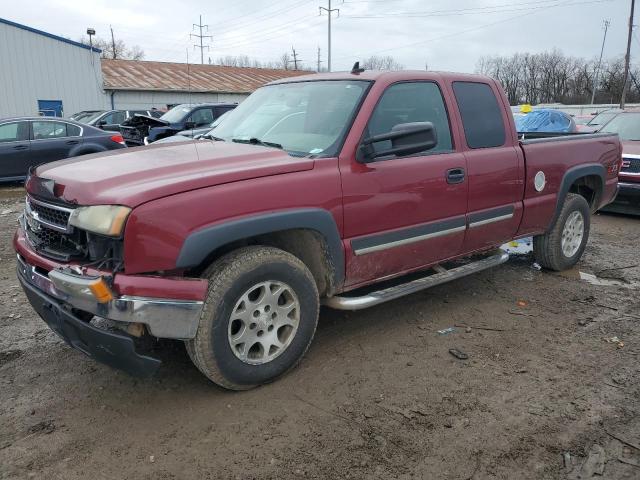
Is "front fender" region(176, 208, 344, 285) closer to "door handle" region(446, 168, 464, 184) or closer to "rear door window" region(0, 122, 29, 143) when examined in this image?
"door handle" region(446, 168, 464, 184)

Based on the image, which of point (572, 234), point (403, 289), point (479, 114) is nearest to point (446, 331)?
point (403, 289)

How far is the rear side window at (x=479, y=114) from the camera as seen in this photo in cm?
428

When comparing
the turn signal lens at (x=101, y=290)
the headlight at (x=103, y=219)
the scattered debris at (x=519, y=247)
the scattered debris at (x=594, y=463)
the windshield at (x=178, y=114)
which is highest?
the windshield at (x=178, y=114)

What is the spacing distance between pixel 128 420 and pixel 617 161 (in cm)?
563

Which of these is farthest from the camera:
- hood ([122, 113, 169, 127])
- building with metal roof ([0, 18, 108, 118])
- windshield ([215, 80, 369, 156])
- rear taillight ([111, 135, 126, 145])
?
building with metal roof ([0, 18, 108, 118])

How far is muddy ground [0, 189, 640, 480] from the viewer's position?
2598 millimetres

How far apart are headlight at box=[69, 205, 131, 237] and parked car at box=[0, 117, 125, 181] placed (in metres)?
9.72

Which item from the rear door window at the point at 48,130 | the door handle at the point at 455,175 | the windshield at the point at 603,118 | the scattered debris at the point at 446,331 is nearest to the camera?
the door handle at the point at 455,175

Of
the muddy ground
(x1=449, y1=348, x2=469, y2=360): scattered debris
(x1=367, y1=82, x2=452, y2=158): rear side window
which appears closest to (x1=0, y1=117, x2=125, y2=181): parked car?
the muddy ground

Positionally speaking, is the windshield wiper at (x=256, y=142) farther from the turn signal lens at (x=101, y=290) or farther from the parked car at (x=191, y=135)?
the turn signal lens at (x=101, y=290)

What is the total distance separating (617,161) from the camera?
5926 millimetres

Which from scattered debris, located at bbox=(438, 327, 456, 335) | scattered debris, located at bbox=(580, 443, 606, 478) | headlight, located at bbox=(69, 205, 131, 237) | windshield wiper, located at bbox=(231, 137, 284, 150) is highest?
windshield wiper, located at bbox=(231, 137, 284, 150)

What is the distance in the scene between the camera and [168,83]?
3186cm

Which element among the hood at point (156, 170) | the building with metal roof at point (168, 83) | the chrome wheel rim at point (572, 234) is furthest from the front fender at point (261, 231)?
the building with metal roof at point (168, 83)
